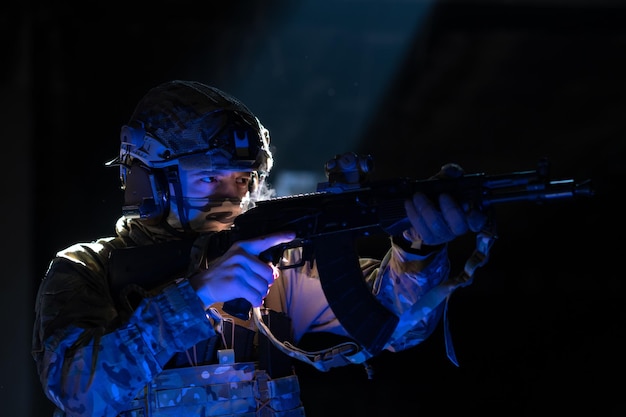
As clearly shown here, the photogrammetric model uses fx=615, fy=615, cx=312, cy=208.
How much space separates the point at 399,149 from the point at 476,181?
164 cm

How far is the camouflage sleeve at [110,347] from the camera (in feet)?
4.91

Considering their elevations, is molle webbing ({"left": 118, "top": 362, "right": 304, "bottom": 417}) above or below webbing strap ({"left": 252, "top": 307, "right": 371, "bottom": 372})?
below

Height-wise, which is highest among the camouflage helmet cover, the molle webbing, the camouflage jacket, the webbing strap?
the camouflage helmet cover

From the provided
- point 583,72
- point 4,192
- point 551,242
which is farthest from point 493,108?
point 4,192

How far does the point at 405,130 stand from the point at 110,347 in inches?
81.9

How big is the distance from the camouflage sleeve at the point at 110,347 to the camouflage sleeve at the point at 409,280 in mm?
526

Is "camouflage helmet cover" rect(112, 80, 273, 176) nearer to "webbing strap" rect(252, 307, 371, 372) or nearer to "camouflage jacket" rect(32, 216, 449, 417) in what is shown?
"camouflage jacket" rect(32, 216, 449, 417)

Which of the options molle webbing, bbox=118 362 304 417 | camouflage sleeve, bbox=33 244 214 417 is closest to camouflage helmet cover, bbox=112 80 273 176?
camouflage sleeve, bbox=33 244 214 417

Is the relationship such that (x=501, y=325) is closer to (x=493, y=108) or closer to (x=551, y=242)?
(x=551, y=242)

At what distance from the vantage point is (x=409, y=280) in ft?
Answer: 5.54

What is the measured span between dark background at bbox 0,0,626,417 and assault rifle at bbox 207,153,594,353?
1.25 metres

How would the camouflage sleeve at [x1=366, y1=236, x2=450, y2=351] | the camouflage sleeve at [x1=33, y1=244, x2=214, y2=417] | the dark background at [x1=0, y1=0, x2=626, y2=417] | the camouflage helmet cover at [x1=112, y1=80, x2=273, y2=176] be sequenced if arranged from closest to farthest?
1. the camouflage sleeve at [x1=33, y1=244, x2=214, y2=417]
2. the camouflage sleeve at [x1=366, y1=236, x2=450, y2=351]
3. the camouflage helmet cover at [x1=112, y1=80, x2=273, y2=176]
4. the dark background at [x1=0, y1=0, x2=626, y2=417]

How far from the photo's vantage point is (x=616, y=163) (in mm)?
3008

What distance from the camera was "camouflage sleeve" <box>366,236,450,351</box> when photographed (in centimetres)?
166
